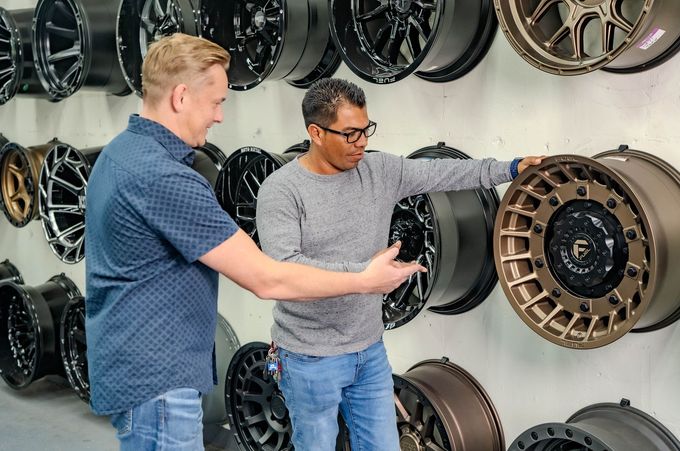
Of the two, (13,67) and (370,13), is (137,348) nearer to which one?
(370,13)

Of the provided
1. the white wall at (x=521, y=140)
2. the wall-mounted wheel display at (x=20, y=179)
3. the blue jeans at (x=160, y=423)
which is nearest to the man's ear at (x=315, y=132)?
the white wall at (x=521, y=140)

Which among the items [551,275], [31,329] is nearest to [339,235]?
[551,275]

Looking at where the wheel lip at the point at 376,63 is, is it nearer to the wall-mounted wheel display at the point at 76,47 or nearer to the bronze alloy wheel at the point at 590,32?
the bronze alloy wheel at the point at 590,32

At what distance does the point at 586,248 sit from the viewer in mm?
2654

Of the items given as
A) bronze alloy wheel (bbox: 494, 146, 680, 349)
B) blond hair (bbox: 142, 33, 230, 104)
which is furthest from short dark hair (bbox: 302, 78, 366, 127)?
bronze alloy wheel (bbox: 494, 146, 680, 349)

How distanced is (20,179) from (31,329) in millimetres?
1082

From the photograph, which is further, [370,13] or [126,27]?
[126,27]

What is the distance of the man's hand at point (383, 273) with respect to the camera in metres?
2.27

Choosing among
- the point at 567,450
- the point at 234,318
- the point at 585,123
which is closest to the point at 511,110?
the point at 585,123

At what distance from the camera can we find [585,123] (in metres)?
2.93

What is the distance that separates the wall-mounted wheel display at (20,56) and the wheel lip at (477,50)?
10.0 feet

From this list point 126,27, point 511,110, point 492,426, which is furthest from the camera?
point 126,27

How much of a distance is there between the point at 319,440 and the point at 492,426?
0.89 metres

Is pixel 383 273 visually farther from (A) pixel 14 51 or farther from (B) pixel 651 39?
(A) pixel 14 51
